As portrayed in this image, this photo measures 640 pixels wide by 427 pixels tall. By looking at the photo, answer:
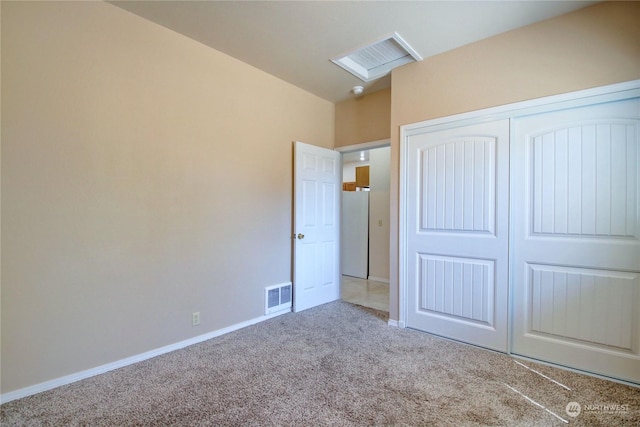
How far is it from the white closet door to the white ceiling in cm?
83

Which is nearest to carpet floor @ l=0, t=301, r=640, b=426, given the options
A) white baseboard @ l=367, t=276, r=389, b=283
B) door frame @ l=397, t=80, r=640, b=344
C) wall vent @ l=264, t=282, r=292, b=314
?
door frame @ l=397, t=80, r=640, b=344

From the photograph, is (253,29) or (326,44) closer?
(253,29)

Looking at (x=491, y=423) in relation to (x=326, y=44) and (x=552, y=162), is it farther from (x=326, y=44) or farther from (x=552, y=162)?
(x=326, y=44)

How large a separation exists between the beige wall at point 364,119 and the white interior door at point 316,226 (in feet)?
1.10

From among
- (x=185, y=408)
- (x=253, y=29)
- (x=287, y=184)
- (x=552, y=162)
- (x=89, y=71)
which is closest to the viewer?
(x=185, y=408)

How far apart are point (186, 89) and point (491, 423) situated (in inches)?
131

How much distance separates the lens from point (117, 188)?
2240 mm

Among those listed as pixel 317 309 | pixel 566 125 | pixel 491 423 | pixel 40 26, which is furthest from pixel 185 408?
pixel 566 125

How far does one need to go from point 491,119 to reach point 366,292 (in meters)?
2.92

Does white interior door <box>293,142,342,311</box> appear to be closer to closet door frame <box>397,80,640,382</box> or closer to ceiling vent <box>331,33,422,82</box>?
ceiling vent <box>331,33,422,82</box>

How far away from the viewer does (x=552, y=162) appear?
2287 mm

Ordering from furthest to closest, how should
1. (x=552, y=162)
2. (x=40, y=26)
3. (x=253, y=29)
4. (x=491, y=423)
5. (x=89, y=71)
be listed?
(x=253, y=29) → (x=552, y=162) → (x=89, y=71) → (x=40, y=26) → (x=491, y=423)

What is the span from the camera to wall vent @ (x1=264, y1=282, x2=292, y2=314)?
130 inches

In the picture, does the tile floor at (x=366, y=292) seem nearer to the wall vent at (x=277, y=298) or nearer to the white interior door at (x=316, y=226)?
the white interior door at (x=316, y=226)
